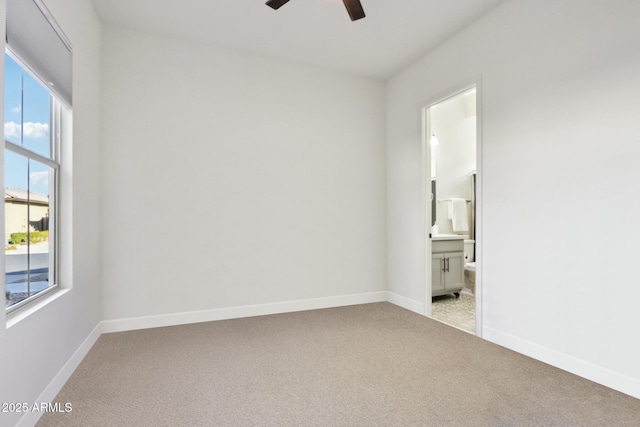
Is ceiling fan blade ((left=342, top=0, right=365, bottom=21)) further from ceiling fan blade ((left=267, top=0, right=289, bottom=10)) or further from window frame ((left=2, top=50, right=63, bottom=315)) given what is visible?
window frame ((left=2, top=50, right=63, bottom=315))

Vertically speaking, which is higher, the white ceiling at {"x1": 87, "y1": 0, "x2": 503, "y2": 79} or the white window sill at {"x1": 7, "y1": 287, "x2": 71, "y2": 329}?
the white ceiling at {"x1": 87, "y1": 0, "x2": 503, "y2": 79}

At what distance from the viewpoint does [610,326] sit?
7.15ft

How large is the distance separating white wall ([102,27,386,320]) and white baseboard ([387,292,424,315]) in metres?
0.21

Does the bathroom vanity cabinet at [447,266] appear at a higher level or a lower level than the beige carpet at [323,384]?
higher

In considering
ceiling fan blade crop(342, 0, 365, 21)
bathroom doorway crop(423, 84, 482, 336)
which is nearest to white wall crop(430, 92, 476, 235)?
bathroom doorway crop(423, 84, 482, 336)

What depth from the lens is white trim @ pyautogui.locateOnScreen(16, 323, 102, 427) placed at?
1.69m

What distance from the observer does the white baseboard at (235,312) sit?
10.7 ft

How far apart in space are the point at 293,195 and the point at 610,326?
9.82ft

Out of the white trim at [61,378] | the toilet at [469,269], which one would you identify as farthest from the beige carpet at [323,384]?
the toilet at [469,269]

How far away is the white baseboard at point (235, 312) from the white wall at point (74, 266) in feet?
0.91

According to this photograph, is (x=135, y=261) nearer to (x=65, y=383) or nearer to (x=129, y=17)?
(x=65, y=383)

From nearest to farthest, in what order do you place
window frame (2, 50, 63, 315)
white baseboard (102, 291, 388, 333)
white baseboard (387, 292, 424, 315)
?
window frame (2, 50, 63, 315) → white baseboard (102, 291, 388, 333) → white baseboard (387, 292, 424, 315)

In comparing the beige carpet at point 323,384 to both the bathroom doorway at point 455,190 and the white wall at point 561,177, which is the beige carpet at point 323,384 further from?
the bathroom doorway at point 455,190

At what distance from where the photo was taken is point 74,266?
2395 mm
